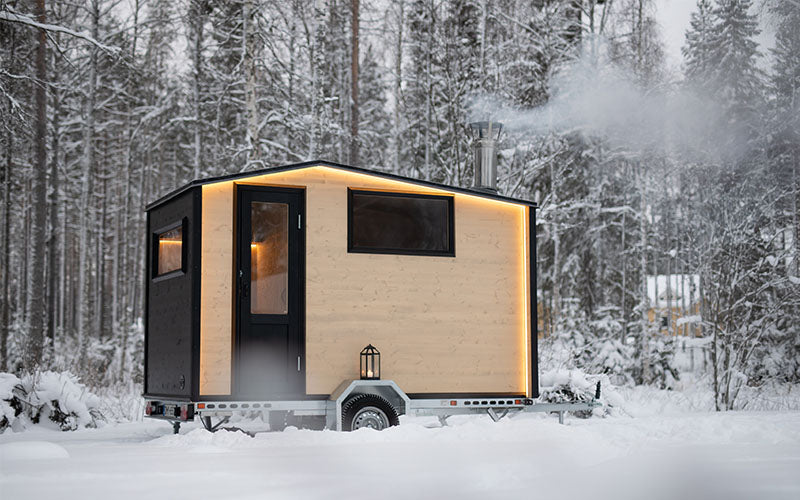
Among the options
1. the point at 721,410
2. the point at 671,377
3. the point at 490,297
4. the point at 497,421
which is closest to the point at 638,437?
the point at 497,421

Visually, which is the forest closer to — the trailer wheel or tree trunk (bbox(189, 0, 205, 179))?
tree trunk (bbox(189, 0, 205, 179))

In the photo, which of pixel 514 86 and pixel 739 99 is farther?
pixel 739 99

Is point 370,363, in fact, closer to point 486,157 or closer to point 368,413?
point 368,413

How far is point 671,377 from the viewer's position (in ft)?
58.4

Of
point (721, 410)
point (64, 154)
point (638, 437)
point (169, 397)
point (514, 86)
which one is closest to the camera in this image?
point (638, 437)

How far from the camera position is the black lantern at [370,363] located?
9.15 metres

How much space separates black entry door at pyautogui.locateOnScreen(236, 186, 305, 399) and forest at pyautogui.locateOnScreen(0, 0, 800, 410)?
5575 millimetres

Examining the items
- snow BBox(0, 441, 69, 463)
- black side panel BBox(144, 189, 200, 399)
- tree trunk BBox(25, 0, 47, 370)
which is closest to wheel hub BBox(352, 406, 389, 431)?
black side panel BBox(144, 189, 200, 399)

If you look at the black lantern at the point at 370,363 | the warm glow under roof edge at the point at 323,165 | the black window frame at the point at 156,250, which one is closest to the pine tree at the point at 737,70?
the warm glow under roof edge at the point at 323,165

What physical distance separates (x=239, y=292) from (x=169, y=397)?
1275 millimetres

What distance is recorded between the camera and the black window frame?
9.05 meters

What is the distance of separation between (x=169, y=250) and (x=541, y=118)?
10.7 m

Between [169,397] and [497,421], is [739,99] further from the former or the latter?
[169,397]

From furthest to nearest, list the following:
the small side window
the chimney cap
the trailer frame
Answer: the chimney cap
the small side window
the trailer frame
